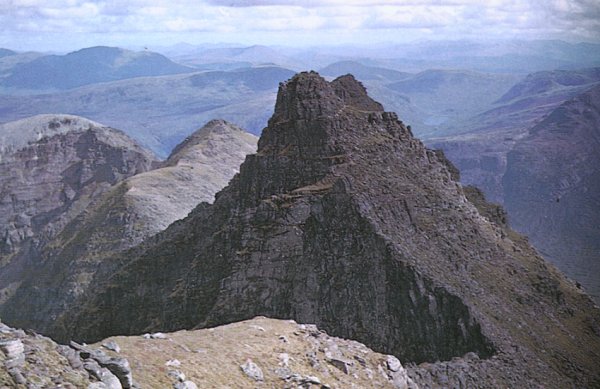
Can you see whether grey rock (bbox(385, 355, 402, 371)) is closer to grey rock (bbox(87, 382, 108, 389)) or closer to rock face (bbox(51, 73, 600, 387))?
rock face (bbox(51, 73, 600, 387))

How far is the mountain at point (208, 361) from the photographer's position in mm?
28266

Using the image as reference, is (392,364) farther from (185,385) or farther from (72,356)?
(72,356)

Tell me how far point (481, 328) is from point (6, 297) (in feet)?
415

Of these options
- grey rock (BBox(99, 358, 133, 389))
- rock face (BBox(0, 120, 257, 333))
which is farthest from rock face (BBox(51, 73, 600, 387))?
rock face (BBox(0, 120, 257, 333))

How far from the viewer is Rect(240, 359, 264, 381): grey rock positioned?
128ft

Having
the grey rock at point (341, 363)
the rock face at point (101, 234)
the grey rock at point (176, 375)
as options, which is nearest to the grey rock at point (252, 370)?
the grey rock at point (176, 375)

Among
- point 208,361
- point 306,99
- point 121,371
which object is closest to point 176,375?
point 208,361

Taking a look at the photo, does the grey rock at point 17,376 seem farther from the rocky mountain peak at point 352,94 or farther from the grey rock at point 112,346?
the rocky mountain peak at point 352,94

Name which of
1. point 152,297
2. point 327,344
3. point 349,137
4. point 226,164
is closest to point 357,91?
point 349,137

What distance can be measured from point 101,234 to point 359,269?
9889 centimetres

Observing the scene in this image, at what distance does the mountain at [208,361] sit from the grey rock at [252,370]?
2.4 inches

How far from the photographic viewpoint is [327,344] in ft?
151

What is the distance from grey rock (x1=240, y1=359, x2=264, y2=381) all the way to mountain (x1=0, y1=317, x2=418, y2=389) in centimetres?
6

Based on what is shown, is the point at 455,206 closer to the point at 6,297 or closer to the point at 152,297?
the point at 152,297
